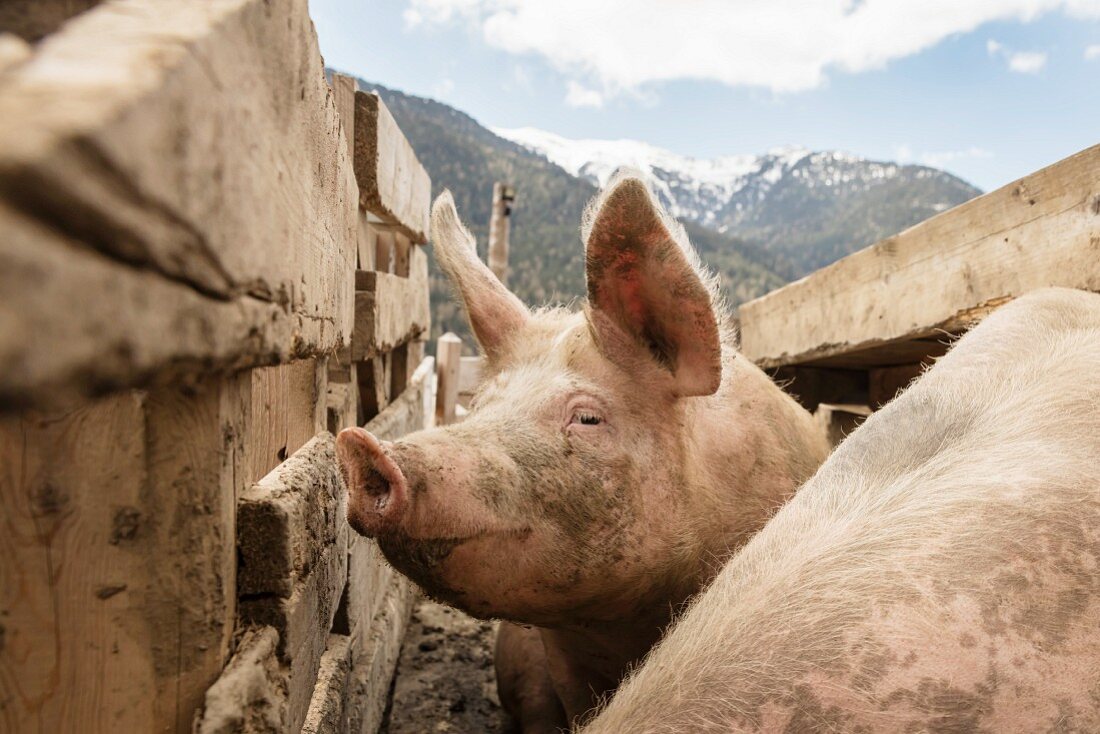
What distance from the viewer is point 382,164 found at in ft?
9.66

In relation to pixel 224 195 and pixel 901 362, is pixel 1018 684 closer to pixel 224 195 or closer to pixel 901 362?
pixel 224 195

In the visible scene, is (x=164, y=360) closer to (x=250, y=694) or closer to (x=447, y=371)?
(x=250, y=694)

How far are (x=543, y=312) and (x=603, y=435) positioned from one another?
0.93 meters

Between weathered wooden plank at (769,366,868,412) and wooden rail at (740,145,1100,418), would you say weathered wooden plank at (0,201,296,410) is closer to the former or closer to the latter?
wooden rail at (740,145,1100,418)

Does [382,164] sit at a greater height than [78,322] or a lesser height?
greater

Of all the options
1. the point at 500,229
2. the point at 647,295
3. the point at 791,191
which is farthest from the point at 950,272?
the point at 791,191

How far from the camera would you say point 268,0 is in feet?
3.14

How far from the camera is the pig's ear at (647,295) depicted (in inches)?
85.5

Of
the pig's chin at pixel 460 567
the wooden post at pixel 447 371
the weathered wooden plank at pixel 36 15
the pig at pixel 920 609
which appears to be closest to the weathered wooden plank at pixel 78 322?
A: the weathered wooden plank at pixel 36 15

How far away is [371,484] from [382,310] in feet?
4.54

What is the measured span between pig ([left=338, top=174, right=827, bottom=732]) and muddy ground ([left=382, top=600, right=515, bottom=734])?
667 millimetres

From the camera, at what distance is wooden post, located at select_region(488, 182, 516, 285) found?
496 inches

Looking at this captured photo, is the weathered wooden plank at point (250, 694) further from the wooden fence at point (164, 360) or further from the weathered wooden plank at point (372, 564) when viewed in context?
the weathered wooden plank at point (372, 564)

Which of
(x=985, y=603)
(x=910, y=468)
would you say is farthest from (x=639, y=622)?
(x=985, y=603)
